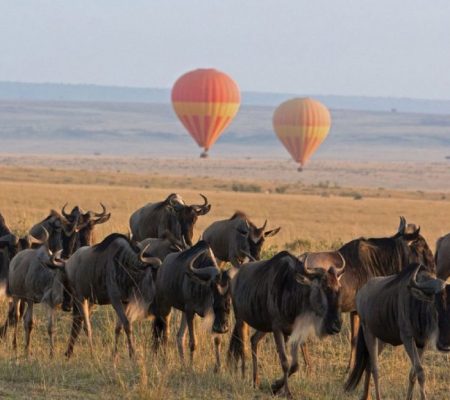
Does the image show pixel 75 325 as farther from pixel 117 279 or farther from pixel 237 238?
pixel 237 238

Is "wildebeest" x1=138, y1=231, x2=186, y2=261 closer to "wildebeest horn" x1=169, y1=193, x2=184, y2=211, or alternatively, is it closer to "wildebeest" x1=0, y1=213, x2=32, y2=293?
"wildebeest" x1=0, y1=213, x2=32, y2=293

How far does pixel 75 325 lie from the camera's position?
13211mm

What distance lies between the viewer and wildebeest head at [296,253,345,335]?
33.9 ft

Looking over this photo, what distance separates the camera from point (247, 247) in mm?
16047

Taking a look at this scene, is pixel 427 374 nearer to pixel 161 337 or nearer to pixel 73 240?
pixel 161 337

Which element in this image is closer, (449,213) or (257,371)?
(257,371)

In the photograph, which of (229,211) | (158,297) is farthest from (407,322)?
(229,211)

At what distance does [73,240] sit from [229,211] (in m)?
33.6

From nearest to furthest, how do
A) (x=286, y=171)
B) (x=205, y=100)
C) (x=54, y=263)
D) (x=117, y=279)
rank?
1. (x=117, y=279)
2. (x=54, y=263)
3. (x=205, y=100)
4. (x=286, y=171)

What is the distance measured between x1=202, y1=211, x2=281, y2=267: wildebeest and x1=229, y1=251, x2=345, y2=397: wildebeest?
4029 millimetres

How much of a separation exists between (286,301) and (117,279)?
235 cm

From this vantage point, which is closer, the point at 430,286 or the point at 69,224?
the point at 430,286

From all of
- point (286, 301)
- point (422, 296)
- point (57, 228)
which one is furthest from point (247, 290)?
point (57, 228)

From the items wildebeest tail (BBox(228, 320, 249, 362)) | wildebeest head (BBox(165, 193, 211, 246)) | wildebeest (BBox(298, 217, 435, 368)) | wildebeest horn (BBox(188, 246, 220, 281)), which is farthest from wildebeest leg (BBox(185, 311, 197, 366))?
wildebeest head (BBox(165, 193, 211, 246))
